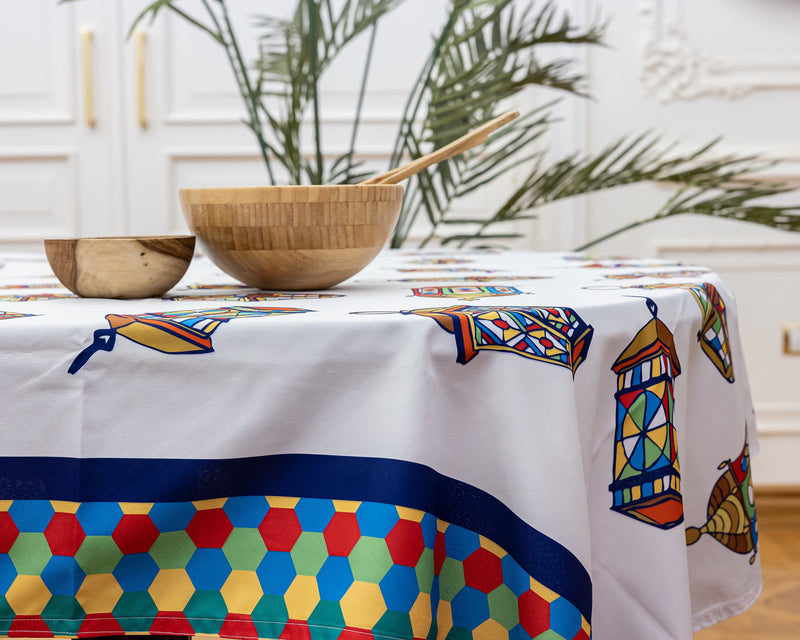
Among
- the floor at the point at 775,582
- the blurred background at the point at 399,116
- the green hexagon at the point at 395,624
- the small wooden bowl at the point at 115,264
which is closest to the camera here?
the green hexagon at the point at 395,624

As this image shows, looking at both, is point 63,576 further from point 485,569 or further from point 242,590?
point 485,569

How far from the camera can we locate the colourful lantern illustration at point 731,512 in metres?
0.63

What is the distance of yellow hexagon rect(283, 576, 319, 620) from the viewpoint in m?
0.42

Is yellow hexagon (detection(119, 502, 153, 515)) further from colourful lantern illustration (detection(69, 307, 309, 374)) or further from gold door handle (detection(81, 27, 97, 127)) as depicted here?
gold door handle (detection(81, 27, 97, 127))

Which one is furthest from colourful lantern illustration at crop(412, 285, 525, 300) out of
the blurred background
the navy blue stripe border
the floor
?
the blurred background

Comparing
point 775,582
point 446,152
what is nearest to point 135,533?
point 446,152

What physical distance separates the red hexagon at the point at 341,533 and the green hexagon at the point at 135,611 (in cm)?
10

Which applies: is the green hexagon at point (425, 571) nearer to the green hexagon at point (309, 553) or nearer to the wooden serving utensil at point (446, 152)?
the green hexagon at point (309, 553)

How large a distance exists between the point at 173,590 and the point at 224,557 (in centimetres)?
3

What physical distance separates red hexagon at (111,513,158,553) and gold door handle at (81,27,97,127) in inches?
80.0

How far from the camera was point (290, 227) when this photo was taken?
0.58 metres

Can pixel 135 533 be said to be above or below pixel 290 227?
below

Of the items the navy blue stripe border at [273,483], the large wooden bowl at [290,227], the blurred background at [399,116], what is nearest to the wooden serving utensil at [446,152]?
the large wooden bowl at [290,227]

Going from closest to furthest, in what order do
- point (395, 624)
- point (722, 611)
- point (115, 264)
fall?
point (395, 624) → point (115, 264) → point (722, 611)
